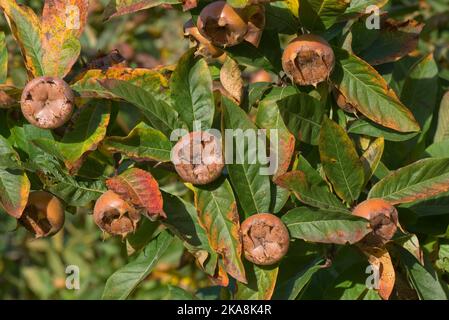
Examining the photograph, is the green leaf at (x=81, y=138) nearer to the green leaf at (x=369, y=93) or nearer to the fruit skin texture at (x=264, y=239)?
the fruit skin texture at (x=264, y=239)

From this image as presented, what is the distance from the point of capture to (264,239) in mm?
1160

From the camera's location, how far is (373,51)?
1379 millimetres

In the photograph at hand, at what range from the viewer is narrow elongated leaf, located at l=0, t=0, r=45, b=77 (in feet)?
4.19

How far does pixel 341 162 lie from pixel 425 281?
0.87 feet

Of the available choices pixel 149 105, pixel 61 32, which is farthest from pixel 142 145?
pixel 61 32

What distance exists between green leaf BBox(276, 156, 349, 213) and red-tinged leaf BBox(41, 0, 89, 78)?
45 centimetres

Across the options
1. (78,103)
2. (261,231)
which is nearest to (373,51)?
(261,231)

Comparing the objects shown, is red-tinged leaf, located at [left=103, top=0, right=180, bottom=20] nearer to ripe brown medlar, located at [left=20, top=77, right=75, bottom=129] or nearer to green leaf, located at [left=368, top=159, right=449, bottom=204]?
ripe brown medlar, located at [left=20, top=77, right=75, bottom=129]

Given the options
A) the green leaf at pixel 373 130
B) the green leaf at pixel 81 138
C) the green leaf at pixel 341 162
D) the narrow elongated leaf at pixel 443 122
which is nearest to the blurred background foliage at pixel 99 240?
the narrow elongated leaf at pixel 443 122

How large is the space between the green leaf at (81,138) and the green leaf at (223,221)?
196 millimetres

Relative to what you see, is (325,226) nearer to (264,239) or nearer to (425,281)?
(264,239)

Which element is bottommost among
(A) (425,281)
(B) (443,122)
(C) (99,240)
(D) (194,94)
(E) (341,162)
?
(C) (99,240)

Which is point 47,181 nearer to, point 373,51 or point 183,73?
point 183,73
